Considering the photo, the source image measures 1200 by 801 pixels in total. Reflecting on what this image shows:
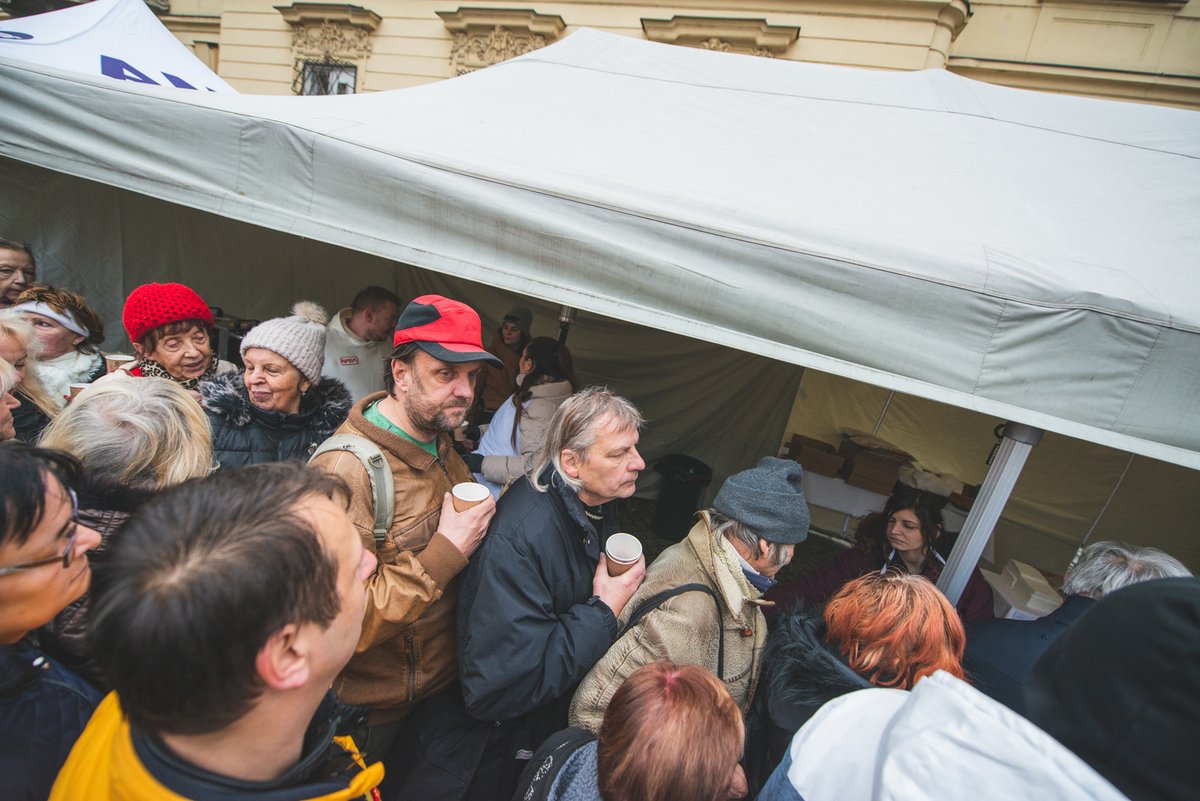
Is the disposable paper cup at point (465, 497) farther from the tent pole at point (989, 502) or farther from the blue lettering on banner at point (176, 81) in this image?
the blue lettering on banner at point (176, 81)

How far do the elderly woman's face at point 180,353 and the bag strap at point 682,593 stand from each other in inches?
97.9

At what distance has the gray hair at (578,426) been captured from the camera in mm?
1609

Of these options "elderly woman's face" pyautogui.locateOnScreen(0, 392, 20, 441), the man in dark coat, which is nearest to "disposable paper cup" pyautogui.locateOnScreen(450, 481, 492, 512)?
the man in dark coat

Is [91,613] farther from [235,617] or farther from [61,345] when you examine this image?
[61,345]

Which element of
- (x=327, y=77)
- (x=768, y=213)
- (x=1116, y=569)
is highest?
(x=327, y=77)

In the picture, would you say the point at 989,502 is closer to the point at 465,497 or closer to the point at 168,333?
the point at 465,497

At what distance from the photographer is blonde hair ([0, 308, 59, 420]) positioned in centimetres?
202

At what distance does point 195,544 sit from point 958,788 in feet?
3.64

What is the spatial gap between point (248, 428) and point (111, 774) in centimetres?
163

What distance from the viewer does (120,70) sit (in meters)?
4.17

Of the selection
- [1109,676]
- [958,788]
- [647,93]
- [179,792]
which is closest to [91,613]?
[179,792]

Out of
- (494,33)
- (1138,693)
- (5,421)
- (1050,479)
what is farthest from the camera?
(494,33)

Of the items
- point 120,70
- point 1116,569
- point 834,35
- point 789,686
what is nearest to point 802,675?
point 789,686

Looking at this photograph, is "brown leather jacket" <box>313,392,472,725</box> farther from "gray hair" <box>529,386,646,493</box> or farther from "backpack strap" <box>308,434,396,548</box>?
"gray hair" <box>529,386,646,493</box>
